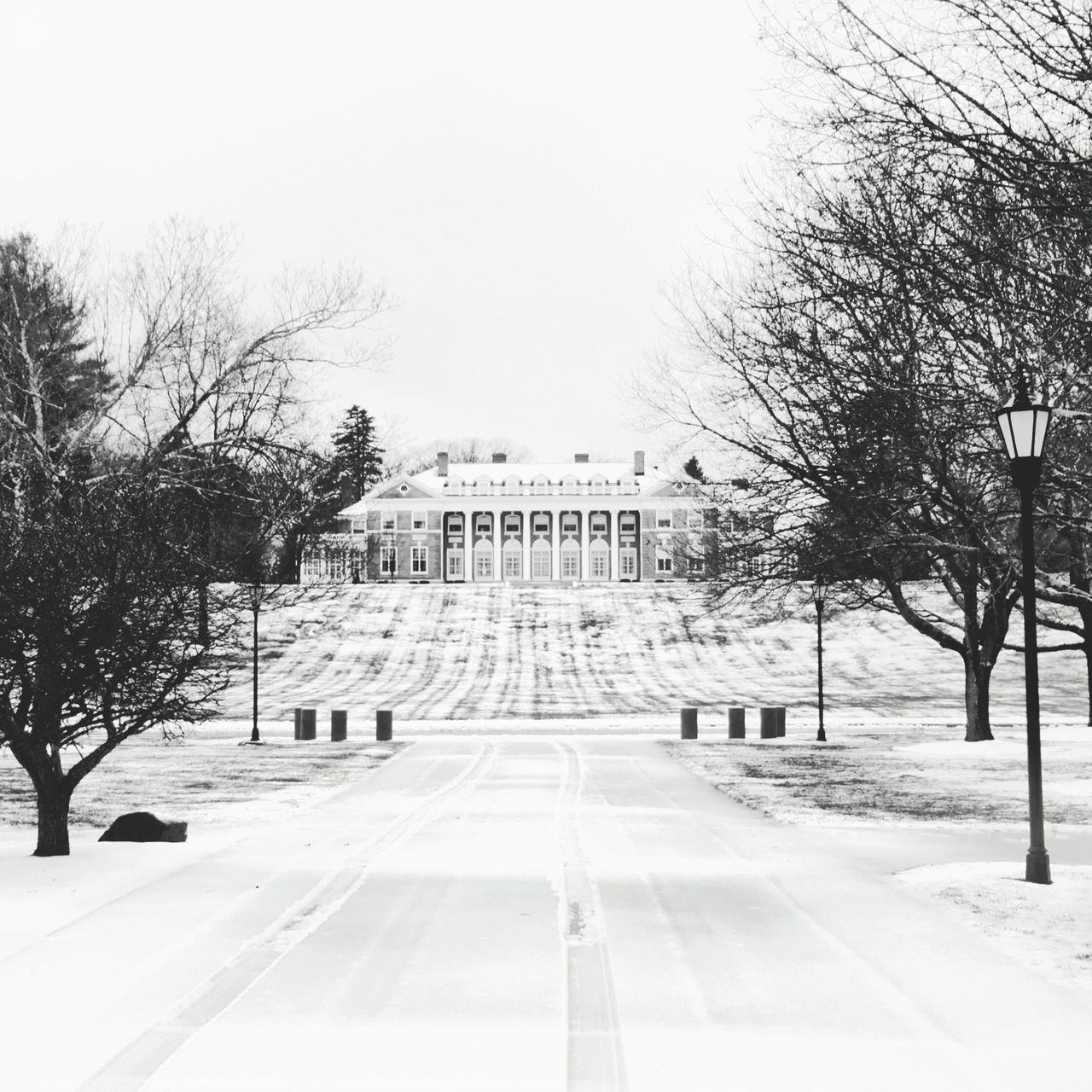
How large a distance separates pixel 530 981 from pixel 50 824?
6.98 metres

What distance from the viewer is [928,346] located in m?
14.7

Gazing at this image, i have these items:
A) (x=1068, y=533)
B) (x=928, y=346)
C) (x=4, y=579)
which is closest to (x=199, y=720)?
(x=4, y=579)

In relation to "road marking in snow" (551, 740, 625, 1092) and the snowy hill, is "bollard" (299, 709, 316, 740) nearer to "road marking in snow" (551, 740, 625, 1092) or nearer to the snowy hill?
the snowy hill

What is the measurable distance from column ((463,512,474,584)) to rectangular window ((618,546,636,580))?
13359 mm

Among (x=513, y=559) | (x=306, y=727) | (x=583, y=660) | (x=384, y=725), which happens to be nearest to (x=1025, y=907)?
(x=384, y=725)

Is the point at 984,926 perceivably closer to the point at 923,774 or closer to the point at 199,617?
the point at 199,617

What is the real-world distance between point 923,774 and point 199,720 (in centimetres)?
1332

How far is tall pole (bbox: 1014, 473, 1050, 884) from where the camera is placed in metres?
10.3

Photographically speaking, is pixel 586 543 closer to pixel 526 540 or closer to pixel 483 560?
pixel 526 540

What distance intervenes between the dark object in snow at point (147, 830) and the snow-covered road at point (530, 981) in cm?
43

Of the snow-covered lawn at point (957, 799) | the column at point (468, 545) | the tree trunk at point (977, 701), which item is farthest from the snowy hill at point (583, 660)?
the column at point (468, 545)

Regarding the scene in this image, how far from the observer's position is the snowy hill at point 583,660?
46.9m

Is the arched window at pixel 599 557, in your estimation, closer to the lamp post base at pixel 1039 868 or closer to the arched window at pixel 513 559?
the arched window at pixel 513 559

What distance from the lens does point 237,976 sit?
7039 millimetres
